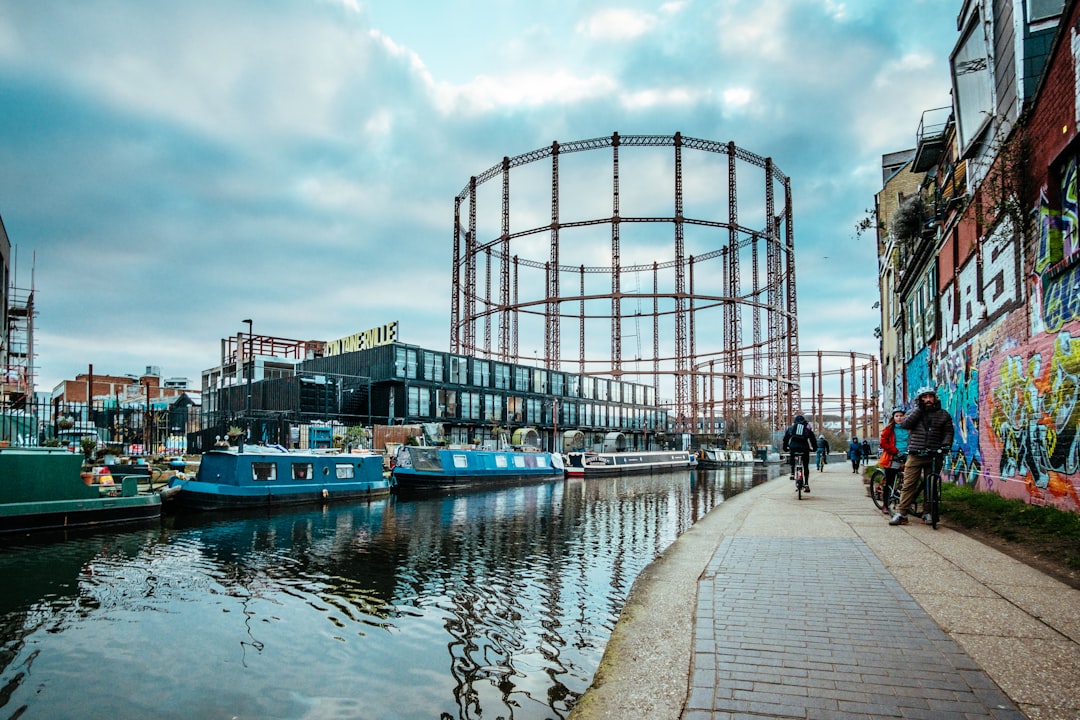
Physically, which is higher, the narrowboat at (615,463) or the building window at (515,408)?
the building window at (515,408)

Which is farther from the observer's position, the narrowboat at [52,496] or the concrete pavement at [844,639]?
the narrowboat at [52,496]

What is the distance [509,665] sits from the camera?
205 inches

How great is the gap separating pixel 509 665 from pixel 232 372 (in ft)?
210

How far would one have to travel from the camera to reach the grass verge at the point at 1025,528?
5.73 meters

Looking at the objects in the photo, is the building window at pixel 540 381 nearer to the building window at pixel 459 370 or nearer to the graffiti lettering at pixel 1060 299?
the building window at pixel 459 370

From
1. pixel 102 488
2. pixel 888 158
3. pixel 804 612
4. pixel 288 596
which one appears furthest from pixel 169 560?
pixel 888 158

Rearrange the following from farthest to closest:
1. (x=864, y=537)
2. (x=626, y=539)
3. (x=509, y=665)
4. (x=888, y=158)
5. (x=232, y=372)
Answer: (x=232, y=372) → (x=888, y=158) → (x=626, y=539) → (x=864, y=537) → (x=509, y=665)

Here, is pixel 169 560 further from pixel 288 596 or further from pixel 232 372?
pixel 232 372

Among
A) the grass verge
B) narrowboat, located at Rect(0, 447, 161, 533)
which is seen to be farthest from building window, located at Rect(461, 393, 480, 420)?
the grass verge

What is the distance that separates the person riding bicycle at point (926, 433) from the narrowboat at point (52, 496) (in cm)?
1455

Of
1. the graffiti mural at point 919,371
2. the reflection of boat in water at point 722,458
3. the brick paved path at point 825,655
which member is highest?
the graffiti mural at point 919,371

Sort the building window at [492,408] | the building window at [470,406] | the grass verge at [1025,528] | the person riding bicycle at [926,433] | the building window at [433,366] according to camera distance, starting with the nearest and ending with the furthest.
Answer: the grass verge at [1025,528] → the person riding bicycle at [926,433] → the building window at [433,366] → the building window at [470,406] → the building window at [492,408]

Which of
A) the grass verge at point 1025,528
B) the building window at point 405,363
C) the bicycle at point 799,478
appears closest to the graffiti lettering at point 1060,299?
the grass verge at point 1025,528

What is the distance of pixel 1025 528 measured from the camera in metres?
7.09
